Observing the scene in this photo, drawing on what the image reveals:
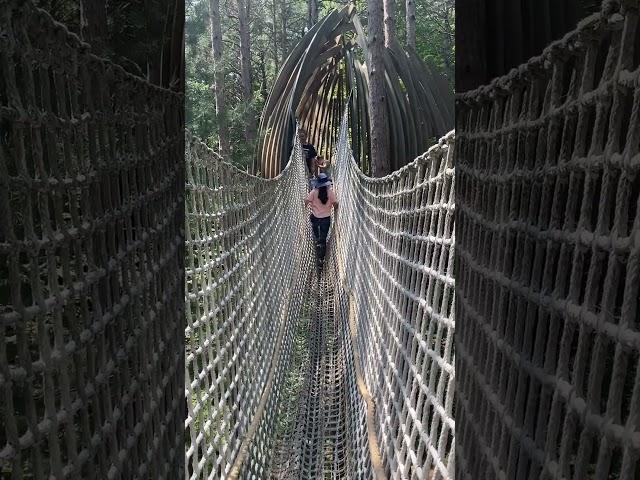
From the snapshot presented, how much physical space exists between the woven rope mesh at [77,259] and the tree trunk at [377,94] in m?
5.37

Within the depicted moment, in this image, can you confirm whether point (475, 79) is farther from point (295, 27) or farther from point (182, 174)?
point (295, 27)

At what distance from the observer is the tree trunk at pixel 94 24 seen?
0.66m

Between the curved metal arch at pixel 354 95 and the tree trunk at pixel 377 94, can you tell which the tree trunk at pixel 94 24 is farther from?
the curved metal arch at pixel 354 95

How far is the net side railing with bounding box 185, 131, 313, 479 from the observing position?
1.92 metres

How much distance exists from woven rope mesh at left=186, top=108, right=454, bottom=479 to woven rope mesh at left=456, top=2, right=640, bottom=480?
0.53 meters

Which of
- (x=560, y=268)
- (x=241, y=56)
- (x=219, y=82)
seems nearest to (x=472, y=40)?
(x=560, y=268)

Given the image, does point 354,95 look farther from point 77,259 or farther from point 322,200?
point 77,259

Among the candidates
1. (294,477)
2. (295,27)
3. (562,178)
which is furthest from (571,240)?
(295,27)

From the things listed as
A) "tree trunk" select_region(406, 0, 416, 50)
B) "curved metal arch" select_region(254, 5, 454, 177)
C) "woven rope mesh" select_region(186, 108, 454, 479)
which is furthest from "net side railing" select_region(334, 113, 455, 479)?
"tree trunk" select_region(406, 0, 416, 50)

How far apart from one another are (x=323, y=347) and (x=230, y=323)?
7.38ft

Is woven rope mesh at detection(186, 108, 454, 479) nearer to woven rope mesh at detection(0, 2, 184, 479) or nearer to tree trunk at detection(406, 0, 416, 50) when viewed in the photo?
woven rope mesh at detection(0, 2, 184, 479)

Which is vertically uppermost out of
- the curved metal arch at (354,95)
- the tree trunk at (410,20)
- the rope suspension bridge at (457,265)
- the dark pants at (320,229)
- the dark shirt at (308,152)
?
the tree trunk at (410,20)

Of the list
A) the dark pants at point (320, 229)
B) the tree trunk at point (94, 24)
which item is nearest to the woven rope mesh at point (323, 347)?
the tree trunk at point (94, 24)

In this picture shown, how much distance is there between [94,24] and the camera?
68cm
